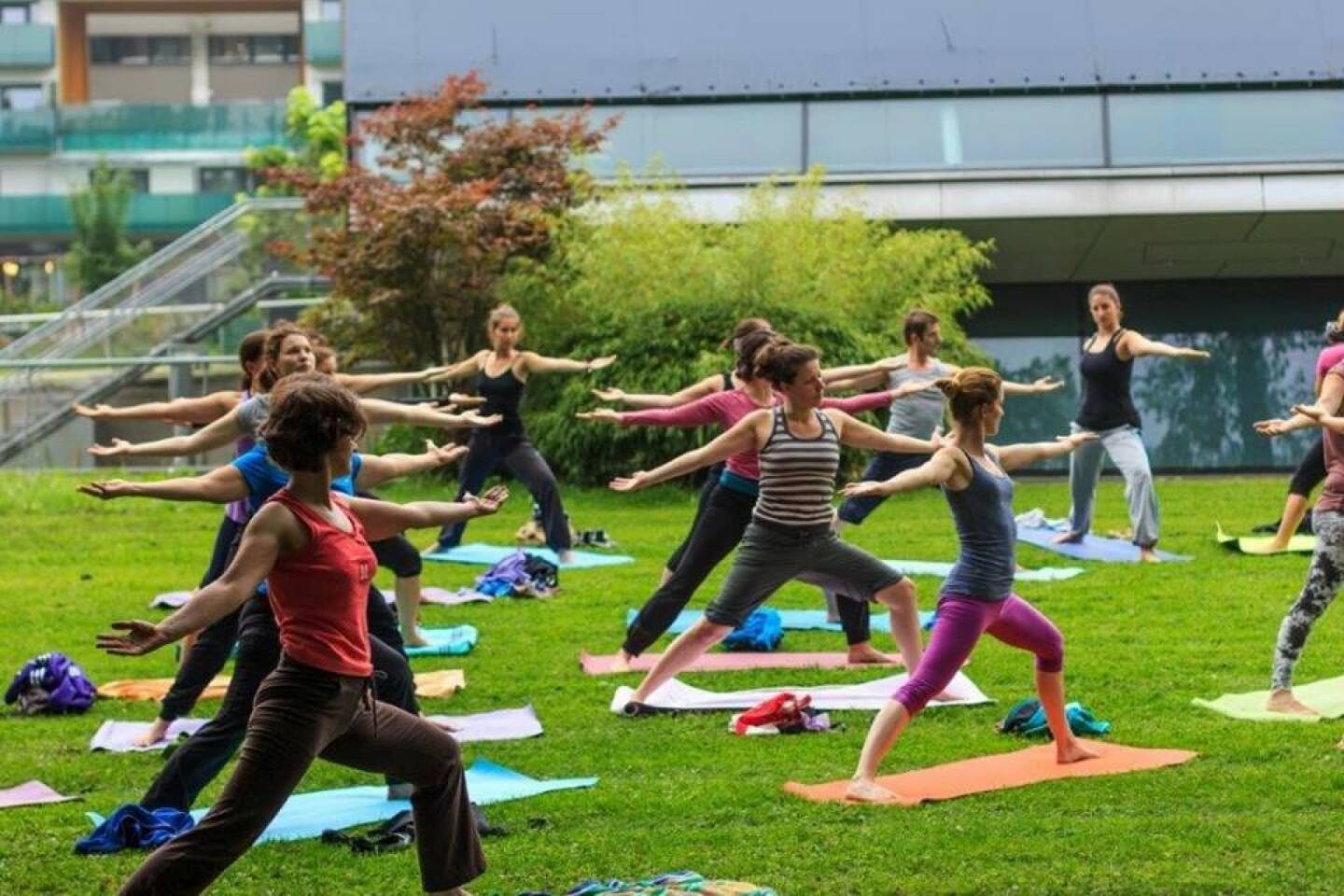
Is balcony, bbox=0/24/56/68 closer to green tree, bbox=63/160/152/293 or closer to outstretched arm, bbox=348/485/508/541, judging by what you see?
green tree, bbox=63/160/152/293

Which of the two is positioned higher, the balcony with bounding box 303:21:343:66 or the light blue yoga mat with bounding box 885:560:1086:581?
the balcony with bounding box 303:21:343:66

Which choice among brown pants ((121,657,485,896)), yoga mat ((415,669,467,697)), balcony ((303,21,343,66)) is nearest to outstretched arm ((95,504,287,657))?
brown pants ((121,657,485,896))

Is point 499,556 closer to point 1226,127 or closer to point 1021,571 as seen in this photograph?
point 1021,571

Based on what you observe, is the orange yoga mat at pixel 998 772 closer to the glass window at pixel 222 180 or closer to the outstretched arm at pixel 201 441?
the outstretched arm at pixel 201 441

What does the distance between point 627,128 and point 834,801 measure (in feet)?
63.0

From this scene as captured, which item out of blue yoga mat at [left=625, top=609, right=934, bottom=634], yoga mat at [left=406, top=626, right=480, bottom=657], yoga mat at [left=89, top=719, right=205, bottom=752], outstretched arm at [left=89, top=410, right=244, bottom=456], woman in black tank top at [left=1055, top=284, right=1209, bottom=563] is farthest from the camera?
woman in black tank top at [left=1055, top=284, right=1209, bottom=563]

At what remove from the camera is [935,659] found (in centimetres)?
787

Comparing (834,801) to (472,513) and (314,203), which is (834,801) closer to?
(472,513)

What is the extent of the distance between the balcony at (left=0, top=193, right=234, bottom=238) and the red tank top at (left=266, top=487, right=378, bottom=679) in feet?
197

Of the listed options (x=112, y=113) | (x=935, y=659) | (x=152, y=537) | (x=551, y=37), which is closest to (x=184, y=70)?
(x=112, y=113)

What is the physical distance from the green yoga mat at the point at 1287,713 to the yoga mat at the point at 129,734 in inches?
182

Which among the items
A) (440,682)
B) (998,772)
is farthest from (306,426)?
(440,682)

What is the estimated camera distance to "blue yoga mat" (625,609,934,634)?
12391mm

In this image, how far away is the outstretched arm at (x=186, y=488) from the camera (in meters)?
6.68
